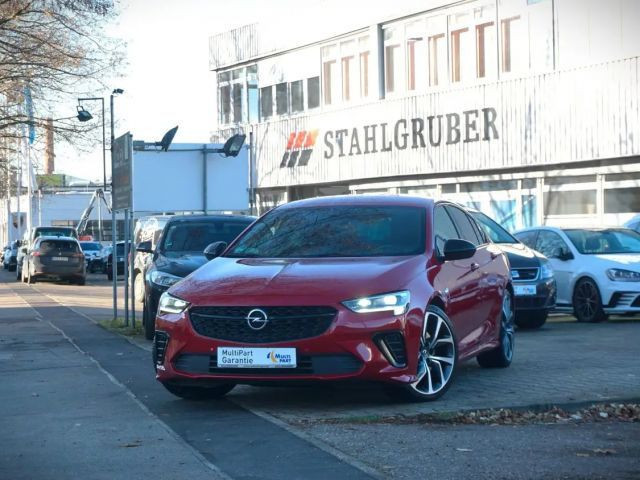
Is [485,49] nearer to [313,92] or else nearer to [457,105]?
[457,105]

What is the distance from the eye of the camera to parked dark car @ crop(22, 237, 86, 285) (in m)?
39.7

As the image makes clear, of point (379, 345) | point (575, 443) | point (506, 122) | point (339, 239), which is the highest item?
point (506, 122)

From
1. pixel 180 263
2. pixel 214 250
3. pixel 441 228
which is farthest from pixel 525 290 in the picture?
pixel 214 250

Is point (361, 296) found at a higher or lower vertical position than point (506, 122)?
lower

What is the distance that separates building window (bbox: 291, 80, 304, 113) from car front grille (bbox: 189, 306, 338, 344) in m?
32.6

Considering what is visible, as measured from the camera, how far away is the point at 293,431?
7.74 m

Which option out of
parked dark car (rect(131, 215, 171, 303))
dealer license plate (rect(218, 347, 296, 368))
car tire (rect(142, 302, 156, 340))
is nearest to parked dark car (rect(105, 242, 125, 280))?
parked dark car (rect(131, 215, 171, 303))

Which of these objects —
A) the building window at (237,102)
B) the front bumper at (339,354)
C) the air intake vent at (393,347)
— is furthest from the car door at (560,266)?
the building window at (237,102)

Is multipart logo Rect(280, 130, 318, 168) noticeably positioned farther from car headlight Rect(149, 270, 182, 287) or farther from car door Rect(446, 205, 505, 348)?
car door Rect(446, 205, 505, 348)

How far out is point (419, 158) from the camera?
3519 centimetres

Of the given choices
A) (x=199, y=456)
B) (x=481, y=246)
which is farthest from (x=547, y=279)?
(x=199, y=456)

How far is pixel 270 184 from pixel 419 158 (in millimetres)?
8722

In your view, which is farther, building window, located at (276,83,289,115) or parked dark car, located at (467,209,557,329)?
building window, located at (276,83,289,115)

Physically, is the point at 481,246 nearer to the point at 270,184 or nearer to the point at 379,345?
the point at 379,345
